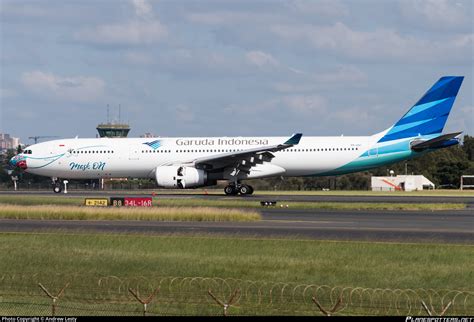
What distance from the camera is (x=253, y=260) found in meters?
22.6

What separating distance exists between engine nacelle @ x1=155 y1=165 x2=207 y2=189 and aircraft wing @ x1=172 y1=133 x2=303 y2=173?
3.31 ft

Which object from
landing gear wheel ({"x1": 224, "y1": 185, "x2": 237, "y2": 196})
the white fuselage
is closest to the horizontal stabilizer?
the white fuselage

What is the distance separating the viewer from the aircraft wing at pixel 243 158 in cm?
5422

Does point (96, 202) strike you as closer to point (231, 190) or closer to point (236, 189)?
point (231, 190)

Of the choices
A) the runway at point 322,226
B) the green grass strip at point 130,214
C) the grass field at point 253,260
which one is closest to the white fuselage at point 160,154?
the runway at point 322,226

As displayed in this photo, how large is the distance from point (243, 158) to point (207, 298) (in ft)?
128

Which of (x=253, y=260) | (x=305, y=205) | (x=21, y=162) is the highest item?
(x=21, y=162)

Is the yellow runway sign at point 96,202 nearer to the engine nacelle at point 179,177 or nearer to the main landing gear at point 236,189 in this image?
the engine nacelle at point 179,177

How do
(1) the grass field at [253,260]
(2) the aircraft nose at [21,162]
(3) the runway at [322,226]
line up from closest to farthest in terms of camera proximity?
(1) the grass field at [253,260] < (3) the runway at [322,226] < (2) the aircraft nose at [21,162]

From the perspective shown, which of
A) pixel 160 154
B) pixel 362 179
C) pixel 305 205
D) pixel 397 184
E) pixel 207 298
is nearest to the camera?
pixel 207 298

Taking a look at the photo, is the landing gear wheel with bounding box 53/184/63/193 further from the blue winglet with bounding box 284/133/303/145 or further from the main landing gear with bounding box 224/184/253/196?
the blue winglet with bounding box 284/133/303/145

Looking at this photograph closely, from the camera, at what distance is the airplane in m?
55.8

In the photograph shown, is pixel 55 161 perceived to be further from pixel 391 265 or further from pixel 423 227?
pixel 391 265

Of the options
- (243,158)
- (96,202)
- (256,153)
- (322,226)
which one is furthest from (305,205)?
(322,226)
